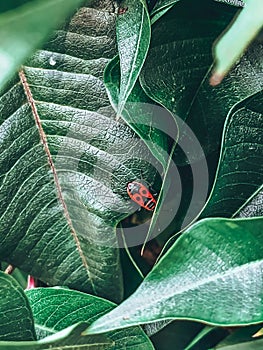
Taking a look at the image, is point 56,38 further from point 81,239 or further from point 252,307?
point 252,307

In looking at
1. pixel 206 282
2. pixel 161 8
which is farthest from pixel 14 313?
pixel 161 8

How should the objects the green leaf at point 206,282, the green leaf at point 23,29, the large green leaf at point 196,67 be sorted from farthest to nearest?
the large green leaf at point 196,67, the green leaf at point 206,282, the green leaf at point 23,29

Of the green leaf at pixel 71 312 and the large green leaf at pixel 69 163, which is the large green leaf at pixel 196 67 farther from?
the green leaf at pixel 71 312

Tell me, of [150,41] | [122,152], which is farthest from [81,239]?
[150,41]

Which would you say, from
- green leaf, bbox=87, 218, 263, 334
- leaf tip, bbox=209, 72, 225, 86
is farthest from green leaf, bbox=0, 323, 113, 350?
leaf tip, bbox=209, 72, 225, 86

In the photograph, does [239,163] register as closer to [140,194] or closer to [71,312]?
[140,194]

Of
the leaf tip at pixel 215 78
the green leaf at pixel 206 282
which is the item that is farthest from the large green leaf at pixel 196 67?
the green leaf at pixel 206 282
